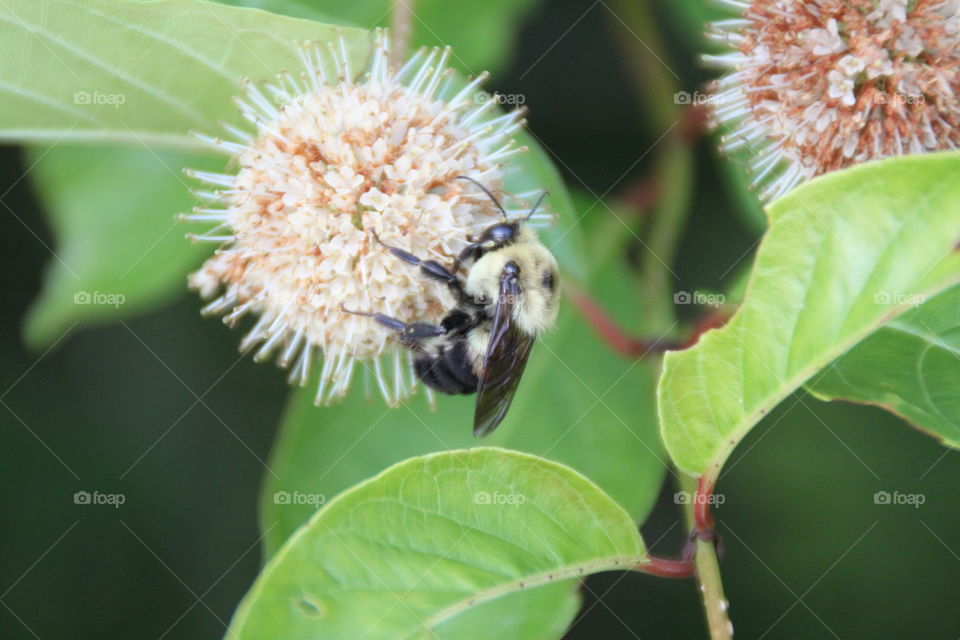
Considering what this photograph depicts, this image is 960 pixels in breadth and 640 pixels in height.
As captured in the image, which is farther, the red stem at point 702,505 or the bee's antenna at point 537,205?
the bee's antenna at point 537,205

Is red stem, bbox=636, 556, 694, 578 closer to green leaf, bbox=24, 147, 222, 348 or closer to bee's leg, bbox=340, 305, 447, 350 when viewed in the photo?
bee's leg, bbox=340, 305, 447, 350

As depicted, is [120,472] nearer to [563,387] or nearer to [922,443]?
[563,387]

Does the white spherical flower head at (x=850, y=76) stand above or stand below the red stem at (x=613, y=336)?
above

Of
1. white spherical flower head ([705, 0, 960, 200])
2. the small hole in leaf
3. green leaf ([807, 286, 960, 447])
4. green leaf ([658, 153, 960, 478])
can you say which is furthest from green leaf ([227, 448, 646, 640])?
white spherical flower head ([705, 0, 960, 200])

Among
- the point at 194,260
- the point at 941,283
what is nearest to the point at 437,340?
the point at 194,260

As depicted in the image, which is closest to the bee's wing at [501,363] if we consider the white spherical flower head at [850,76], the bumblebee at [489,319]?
the bumblebee at [489,319]

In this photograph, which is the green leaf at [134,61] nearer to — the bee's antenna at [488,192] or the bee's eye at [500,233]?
the bee's antenna at [488,192]

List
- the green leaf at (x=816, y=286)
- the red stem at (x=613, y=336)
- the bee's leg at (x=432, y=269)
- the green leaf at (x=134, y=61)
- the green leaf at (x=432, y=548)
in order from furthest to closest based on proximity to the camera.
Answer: the red stem at (x=613, y=336)
the bee's leg at (x=432, y=269)
the green leaf at (x=134, y=61)
the green leaf at (x=432, y=548)
the green leaf at (x=816, y=286)

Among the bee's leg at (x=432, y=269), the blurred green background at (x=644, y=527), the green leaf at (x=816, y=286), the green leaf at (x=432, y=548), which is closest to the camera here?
the green leaf at (x=816, y=286)
